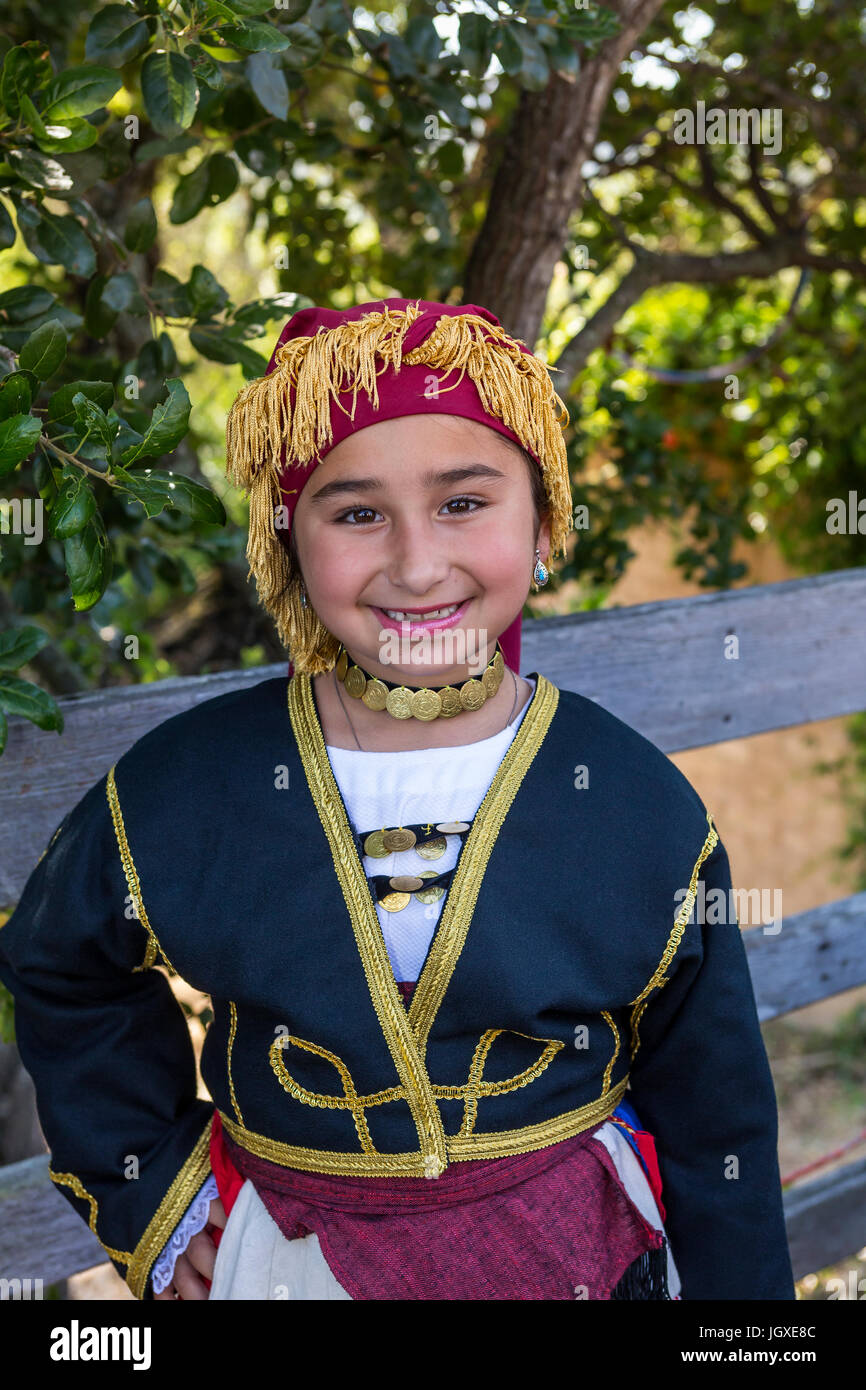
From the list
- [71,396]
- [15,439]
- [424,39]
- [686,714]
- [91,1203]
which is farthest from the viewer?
[686,714]

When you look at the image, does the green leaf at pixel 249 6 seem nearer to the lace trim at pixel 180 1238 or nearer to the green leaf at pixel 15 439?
the green leaf at pixel 15 439

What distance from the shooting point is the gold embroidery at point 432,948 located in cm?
109

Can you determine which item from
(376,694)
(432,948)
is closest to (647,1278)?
(432,948)

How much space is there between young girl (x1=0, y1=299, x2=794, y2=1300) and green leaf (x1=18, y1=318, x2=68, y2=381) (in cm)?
19

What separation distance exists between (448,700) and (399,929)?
0.73ft

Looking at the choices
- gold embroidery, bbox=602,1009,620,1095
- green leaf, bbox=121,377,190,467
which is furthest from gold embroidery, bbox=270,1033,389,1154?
green leaf, bbox=121,377,190,467

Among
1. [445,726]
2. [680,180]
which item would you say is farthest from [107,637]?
[680,180]

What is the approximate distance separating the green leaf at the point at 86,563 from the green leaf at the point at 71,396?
0.31 feet

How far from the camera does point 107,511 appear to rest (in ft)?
4.89

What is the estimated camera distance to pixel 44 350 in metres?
0.99

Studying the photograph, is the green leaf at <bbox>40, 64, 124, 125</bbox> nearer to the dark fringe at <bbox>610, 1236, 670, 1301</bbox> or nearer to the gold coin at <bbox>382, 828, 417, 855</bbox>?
the gold coin at <bbox>382, 828, 417, 855</bbox>

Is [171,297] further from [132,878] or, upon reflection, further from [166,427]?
[132,878]

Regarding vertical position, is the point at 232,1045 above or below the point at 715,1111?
above
